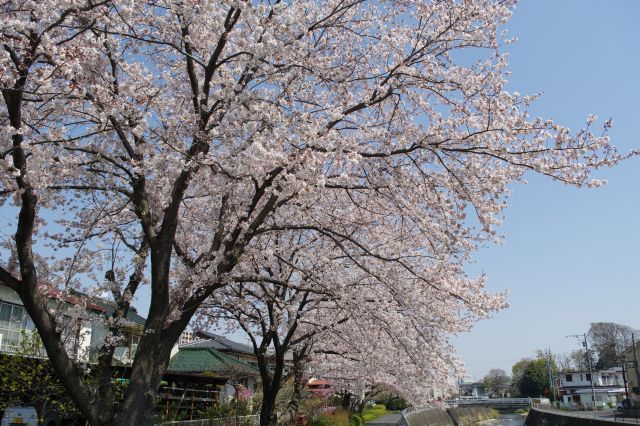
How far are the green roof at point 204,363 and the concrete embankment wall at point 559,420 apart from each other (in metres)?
19.5

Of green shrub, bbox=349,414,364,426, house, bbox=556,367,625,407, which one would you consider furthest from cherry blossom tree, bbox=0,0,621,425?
house, bbox=556,367,625,407

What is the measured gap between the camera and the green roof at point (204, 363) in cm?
2366

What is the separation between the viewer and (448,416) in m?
50.9

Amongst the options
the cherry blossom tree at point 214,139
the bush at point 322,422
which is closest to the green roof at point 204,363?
the bush at point 322,422

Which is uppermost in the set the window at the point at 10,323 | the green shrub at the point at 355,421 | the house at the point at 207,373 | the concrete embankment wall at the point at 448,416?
the window at the point at 10,323

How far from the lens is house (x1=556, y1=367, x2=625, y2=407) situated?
74.2 metres

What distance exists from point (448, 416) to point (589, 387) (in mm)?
40393

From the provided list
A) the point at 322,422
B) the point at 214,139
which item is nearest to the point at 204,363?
the point at 322,422

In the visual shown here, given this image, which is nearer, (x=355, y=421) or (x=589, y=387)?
(x=355, y=421)

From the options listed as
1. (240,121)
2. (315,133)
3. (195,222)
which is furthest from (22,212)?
(195,222)

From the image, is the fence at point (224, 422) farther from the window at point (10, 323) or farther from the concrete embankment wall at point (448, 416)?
the concrete embankment wall at point (448, 416)

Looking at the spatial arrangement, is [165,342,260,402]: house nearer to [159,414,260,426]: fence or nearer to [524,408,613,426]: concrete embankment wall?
[159,414,260,426]: fence

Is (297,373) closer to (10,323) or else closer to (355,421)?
(355,421)

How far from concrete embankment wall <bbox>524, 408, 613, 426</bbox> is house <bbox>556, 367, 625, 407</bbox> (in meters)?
30.2
